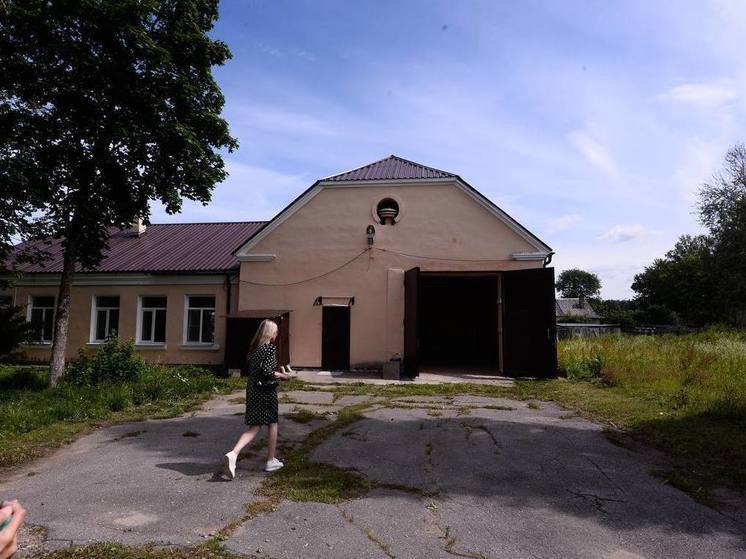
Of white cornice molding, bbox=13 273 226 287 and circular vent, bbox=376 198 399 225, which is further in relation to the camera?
white cornice molding, bbox=13 273 226 287

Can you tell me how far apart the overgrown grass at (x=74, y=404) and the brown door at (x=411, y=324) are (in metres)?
5.30

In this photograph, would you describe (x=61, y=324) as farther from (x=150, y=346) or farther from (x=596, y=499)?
(x=596, y=499)

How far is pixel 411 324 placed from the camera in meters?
15.6

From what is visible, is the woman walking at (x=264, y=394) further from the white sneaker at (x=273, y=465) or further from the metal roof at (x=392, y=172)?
the metal roof at (x=392, y=172)

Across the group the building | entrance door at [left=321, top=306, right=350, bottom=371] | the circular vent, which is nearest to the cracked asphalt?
the building

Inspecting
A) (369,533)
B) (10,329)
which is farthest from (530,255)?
(10,329)

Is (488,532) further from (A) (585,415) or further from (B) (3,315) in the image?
(B) (3,315)

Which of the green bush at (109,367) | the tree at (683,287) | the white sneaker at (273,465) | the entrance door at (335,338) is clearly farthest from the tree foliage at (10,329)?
the tree at (683,287)

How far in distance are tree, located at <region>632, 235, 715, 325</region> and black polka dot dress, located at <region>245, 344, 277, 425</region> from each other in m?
57.6

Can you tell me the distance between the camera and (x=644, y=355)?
15.5 meters

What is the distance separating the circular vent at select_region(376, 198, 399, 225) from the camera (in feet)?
55.4

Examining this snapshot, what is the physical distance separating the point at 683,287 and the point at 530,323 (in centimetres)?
5384

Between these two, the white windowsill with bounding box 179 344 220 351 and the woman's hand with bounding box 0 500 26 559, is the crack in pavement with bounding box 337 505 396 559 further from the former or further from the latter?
the white windowsill with bounding box 179 344 220 351

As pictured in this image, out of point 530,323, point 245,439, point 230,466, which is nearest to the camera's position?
point 230,466
